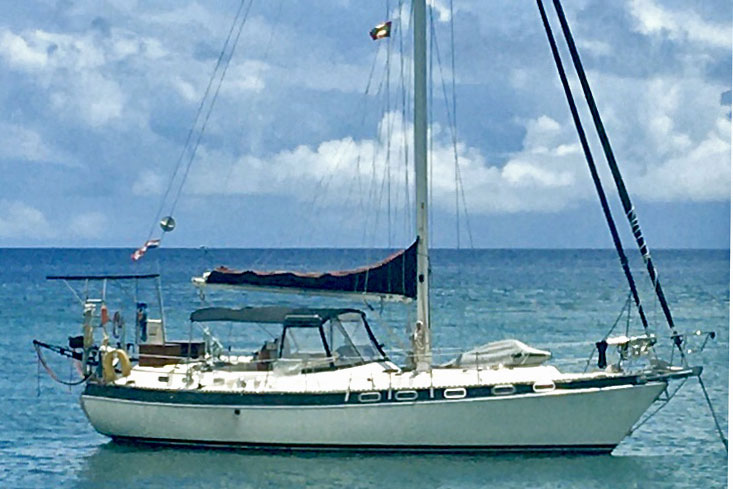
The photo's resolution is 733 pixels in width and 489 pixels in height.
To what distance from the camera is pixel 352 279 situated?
2359cm

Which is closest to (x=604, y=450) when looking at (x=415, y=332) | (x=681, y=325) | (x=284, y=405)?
(x=415, y=332)

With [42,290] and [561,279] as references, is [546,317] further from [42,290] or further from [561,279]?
[561,279]

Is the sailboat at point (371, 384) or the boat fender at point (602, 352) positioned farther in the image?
the boat fender at point (602, 352)

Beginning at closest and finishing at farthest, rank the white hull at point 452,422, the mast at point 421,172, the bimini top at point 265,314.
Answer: the white hull at point 452,422, the mast at point 421,172, the bimini top at point 265,314

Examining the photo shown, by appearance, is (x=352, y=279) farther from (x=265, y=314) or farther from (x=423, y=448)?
(x=423, y=448)

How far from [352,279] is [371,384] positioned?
220cm

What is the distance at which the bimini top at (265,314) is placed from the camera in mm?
23625

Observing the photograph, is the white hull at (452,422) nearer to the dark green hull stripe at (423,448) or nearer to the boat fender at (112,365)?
the dark green hull stripe at (423,448)

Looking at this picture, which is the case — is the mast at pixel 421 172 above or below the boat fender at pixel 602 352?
above

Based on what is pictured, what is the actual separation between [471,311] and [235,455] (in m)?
37.1

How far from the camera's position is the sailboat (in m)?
21.8

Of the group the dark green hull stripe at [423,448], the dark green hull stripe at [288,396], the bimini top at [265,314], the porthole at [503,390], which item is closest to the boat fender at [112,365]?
the dark green hull stripe at [288,396]

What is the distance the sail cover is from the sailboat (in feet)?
0.07

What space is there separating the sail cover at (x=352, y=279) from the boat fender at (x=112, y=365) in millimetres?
1971
